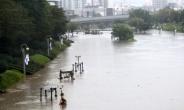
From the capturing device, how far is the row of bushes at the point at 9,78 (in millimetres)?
17375

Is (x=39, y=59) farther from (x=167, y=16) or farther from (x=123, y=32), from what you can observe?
(x=167, y=16)

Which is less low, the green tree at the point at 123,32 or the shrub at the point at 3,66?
the green tree at the point at 123,32

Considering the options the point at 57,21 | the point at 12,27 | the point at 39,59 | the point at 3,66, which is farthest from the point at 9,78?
the point at 57,21

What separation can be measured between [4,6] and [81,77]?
510 centimetres

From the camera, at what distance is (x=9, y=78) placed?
62.1 feet

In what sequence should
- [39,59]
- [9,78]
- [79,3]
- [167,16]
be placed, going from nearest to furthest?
[9,78], [39,59], [167,16], [79,3]

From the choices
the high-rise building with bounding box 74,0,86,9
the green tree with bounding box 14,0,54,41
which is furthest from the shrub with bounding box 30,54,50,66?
the high-rise building with bounding box 74,0,86,9

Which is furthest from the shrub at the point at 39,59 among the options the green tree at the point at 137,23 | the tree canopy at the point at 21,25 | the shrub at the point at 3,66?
the green tree at the point at 137,23

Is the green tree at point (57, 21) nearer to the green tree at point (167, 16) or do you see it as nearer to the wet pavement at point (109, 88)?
the wet pavement at point (109, 88)

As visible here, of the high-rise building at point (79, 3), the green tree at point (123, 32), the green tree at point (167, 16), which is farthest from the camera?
the high-rise building at point (79, 3)

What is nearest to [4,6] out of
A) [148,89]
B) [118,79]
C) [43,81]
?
[43,81]

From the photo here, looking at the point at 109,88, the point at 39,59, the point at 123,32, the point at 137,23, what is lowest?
the point at 109,88

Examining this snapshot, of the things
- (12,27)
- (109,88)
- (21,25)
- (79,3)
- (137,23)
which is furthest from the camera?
(79,3)

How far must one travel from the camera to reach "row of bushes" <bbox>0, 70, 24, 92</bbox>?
17375 mm
